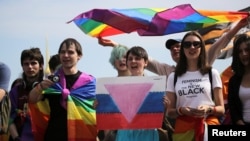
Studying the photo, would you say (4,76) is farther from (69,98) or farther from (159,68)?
(159,68)

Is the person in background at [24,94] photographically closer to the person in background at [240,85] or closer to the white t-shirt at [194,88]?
the white t-shirt at [194,88]

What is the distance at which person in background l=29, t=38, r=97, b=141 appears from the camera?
19.4 feet

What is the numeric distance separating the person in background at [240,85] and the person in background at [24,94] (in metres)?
2.41

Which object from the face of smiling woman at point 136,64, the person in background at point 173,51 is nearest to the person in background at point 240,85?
the person in background at point 173,51

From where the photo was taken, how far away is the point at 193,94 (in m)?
5.43

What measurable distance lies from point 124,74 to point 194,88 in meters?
1.44

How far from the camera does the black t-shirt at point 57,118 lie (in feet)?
19.4

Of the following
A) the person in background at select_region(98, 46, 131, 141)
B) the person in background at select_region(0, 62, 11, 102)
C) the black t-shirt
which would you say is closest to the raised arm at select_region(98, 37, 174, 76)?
the person in background at select_region(98, 46, 131, 141)

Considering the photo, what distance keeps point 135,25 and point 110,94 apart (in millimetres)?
2095

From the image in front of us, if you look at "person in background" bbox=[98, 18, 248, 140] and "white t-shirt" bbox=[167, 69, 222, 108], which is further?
"person in background" bbox=[98, 18, 248, 140]

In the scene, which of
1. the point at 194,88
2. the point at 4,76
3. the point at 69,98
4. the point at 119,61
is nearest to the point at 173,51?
the point at 119,61

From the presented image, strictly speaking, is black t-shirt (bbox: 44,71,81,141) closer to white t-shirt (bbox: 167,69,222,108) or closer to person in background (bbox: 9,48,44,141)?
person in background (bbox: 9,48,44,141)

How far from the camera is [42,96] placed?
19.8 feet

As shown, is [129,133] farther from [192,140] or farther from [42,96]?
[42,96]
